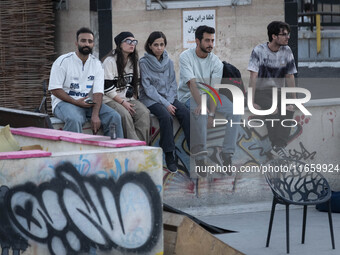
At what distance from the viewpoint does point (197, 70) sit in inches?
410

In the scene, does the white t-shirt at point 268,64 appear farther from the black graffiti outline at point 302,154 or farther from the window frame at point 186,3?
the window frame at point 186,3

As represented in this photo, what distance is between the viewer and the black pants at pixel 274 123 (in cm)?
1081

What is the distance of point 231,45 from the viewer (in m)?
14.2

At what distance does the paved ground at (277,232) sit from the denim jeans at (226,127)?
85 cm

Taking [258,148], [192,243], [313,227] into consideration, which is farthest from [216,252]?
[258,148]

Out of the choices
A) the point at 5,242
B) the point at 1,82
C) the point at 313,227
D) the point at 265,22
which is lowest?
the point at 313,227

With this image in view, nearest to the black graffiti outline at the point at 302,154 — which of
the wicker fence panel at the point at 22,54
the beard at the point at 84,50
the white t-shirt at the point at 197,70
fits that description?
Result: the white t-shirt at the point at 197,70

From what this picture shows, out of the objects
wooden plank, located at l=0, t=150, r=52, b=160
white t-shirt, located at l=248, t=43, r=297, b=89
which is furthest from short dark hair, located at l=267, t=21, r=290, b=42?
wooden plank, located at l=0, t=150, r=52, b=160

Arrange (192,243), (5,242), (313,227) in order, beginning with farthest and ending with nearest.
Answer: (313,227)
(192,243)
(5,242)

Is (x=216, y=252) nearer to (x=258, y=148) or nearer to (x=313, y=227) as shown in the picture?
(x=313, y=227)

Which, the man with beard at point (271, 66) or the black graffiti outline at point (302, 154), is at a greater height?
the man with beard at point (271, 66)

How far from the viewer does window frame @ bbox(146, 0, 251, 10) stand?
46.5ft

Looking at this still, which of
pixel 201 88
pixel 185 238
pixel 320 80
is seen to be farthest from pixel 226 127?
pixel 320 80

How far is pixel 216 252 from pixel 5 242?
196cm
